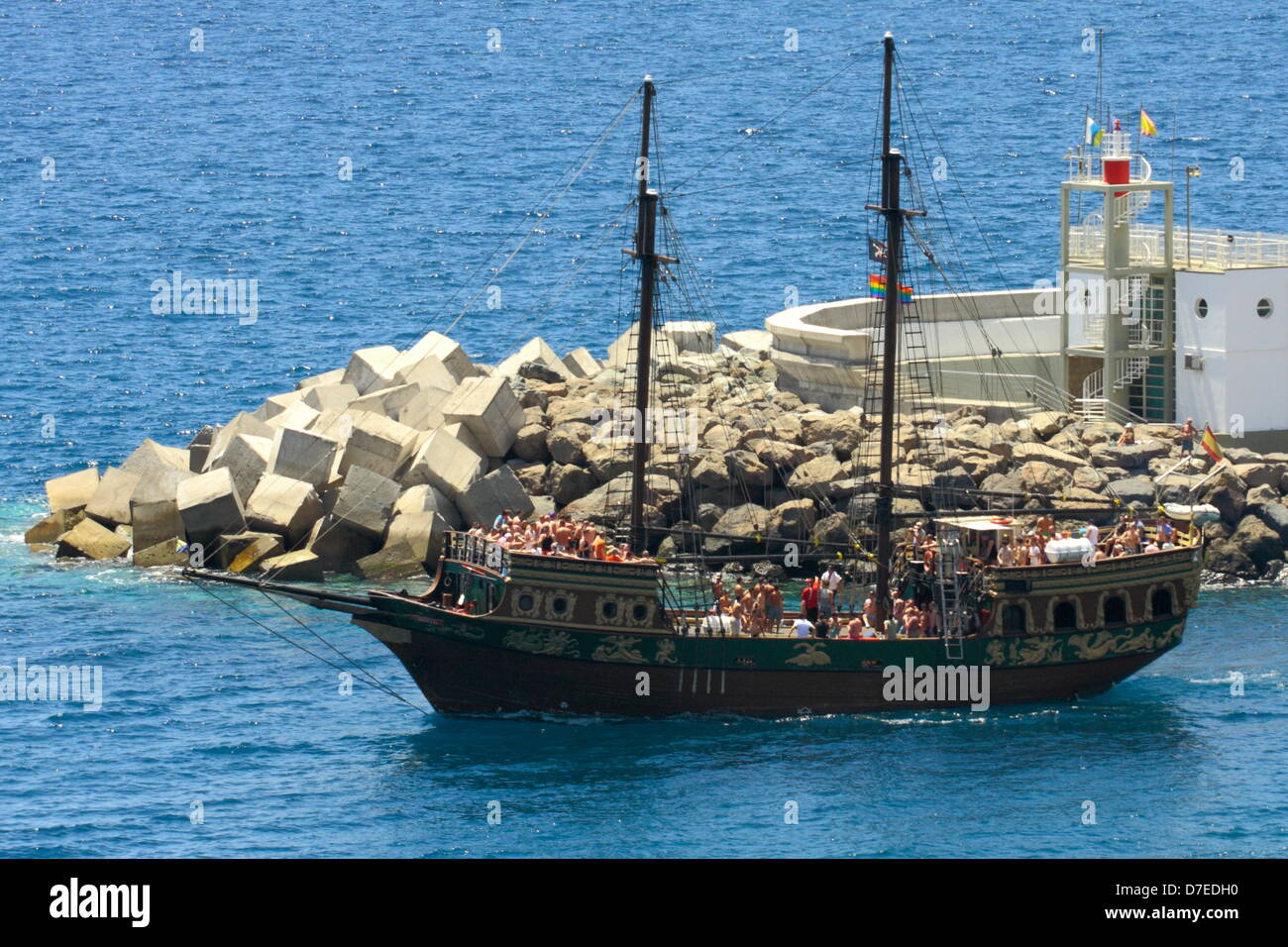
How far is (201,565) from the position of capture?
6178 cm

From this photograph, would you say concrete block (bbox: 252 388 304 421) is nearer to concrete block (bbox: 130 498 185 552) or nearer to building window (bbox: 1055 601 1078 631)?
concrete block (bbox: 130 498 185 552)

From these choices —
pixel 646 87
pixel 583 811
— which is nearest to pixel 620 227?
pixel 646 87

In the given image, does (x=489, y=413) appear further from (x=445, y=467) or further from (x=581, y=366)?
(x=581, y=366)

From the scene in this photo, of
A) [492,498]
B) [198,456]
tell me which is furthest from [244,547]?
[198,456]

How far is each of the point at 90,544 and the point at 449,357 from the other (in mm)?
12381

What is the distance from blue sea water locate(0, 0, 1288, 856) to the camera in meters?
46.4

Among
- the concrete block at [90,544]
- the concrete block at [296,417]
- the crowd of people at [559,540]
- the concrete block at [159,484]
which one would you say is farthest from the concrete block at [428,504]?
the crowd of people at [559,540]

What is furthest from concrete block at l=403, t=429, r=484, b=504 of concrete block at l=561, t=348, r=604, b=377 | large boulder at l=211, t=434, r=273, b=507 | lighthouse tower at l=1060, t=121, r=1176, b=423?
lighthouse tower at l=1060, t=121, r=1176, b=423

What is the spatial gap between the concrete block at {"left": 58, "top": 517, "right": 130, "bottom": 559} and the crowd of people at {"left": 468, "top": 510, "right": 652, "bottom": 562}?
15392mm

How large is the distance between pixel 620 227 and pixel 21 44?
269 feet

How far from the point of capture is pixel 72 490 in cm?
6731

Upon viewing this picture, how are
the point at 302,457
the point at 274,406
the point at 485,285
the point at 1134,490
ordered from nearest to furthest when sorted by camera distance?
1. the point at 1134,490
2. the point at 302,457
3. the point at 274,406
4. the point at 485,285

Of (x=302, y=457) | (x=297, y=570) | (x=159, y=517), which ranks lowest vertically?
(x=297, y=570)

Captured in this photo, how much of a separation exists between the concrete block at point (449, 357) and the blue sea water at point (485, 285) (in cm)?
1185
